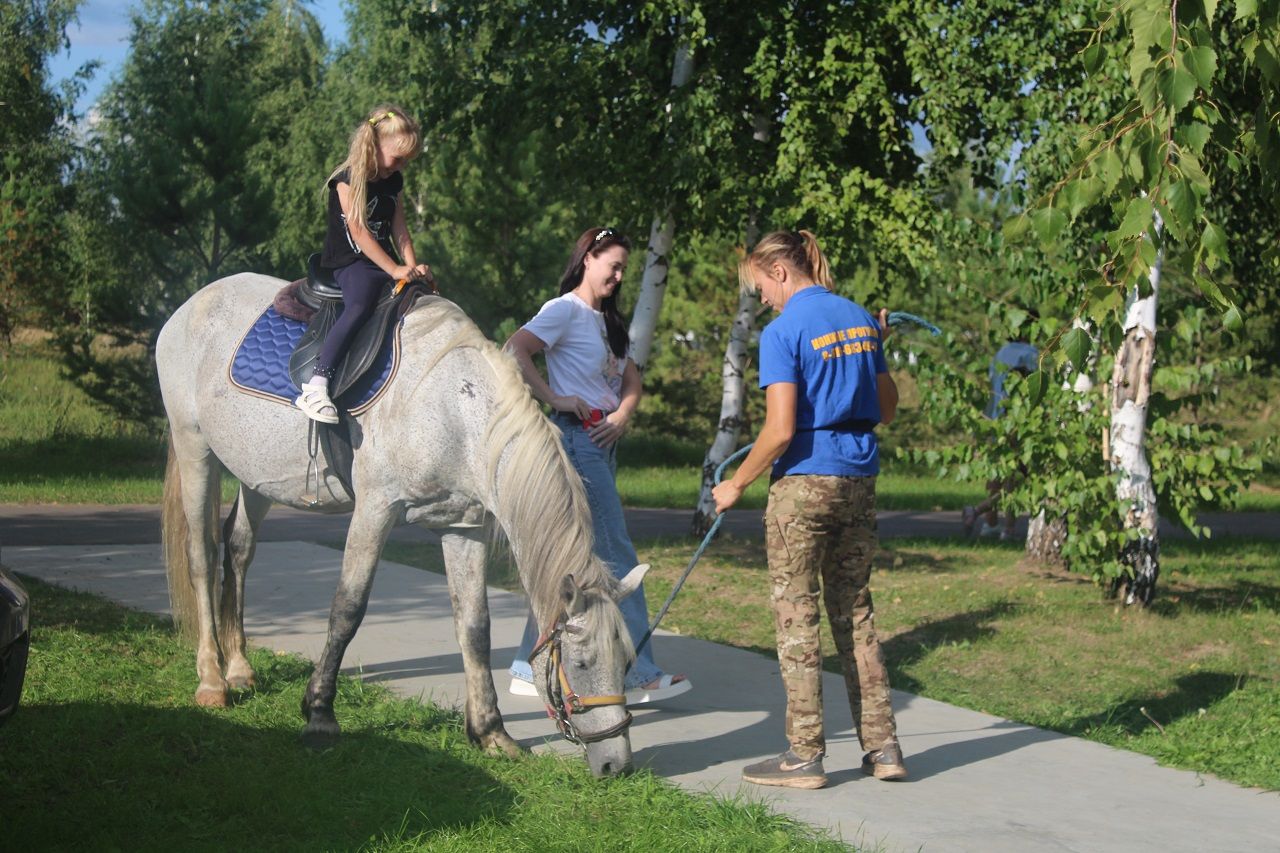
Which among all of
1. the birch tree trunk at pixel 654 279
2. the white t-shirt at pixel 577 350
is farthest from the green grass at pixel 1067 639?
the white t-shirt at pixel 577 350

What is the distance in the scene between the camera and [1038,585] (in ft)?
31.6

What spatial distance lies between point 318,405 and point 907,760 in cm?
260

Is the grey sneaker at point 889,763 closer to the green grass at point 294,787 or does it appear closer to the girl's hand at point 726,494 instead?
the green grass at point 294,787

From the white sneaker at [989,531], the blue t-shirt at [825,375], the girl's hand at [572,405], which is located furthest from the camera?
the white sneaker at [989,531]

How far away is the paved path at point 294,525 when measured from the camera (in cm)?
1134

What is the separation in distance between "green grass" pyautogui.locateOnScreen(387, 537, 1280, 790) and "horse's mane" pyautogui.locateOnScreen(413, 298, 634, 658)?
2505mm

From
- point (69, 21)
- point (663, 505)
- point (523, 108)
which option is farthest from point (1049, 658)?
point (69, 21)

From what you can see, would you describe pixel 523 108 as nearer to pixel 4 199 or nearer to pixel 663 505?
pixel 663 505

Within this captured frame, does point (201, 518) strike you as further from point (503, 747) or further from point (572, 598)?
point (572, 598)

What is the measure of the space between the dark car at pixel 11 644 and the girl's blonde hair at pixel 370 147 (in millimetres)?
1934

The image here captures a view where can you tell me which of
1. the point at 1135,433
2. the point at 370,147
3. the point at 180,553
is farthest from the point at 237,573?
the point at 1135,433

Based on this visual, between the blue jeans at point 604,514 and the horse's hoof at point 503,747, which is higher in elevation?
the blue jeans at point 604,514

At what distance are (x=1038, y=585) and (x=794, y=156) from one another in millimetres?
3709

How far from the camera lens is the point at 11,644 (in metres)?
3.85
